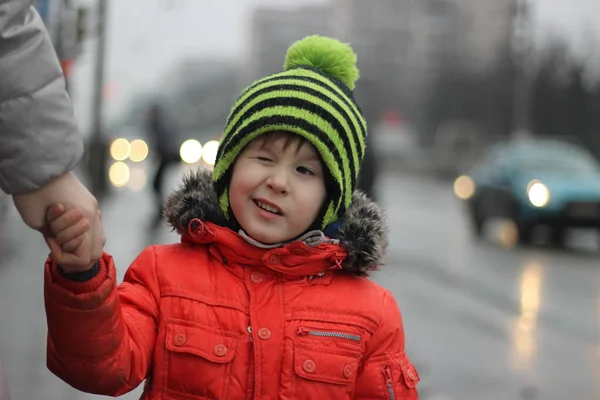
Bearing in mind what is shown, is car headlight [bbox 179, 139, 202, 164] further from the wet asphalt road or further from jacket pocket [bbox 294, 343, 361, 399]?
jacket pocket [bbox 294, 343, 361, 399]

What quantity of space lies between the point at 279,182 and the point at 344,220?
30 centimetres

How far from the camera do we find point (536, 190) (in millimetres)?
16016

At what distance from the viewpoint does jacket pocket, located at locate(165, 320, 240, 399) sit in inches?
88.5

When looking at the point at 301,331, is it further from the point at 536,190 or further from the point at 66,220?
the point at 536,190

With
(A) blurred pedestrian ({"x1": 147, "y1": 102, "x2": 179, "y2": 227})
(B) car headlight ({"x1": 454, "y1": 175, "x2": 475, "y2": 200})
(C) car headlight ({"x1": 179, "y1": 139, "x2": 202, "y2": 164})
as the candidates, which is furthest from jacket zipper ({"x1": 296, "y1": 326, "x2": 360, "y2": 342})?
(C) car headlight ({"x1": 179, "y1": 139, "x2": 202, "y2": 164})

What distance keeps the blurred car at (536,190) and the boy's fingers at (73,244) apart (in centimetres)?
1462

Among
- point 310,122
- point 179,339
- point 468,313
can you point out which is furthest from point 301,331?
point 468,313

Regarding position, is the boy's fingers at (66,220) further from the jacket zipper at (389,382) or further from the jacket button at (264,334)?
the jacket zipper at (389,382)

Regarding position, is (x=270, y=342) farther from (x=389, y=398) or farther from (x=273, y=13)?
(x=273, y=13)

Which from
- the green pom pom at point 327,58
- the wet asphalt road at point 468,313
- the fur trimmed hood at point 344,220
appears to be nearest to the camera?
the fur trimmed hood at point 344,220

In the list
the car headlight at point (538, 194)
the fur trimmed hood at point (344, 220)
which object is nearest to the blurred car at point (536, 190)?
the car headlight at point (538, 194)

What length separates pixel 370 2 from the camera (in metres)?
134

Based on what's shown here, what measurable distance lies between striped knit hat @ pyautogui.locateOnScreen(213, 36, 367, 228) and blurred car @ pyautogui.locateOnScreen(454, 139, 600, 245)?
13.7 m

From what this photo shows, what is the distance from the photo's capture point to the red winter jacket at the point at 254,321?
7.41 feet
